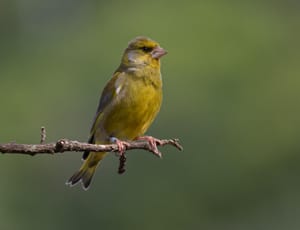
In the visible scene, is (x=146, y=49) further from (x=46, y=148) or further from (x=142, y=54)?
(x=46, y=148)

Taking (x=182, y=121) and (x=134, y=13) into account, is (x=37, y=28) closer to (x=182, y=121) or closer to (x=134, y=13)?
(x=134, y=13)

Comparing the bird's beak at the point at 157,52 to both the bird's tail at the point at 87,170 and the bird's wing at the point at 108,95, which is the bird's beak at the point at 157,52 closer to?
the bird's wing at the point at 108,95

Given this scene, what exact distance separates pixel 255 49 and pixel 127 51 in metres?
14.3

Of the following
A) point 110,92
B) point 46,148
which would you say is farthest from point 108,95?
point 46,148

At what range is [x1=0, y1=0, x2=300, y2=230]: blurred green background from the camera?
566 inches

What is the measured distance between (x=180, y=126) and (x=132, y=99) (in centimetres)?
828

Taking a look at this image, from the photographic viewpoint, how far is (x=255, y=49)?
21172mm

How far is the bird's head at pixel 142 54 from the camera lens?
6.92 meters

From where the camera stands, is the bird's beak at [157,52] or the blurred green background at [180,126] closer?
the bird's beak at [157,52]

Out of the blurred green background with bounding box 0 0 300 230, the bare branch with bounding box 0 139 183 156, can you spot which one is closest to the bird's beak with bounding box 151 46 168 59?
the bare branch with bounding box 0 139 183 156

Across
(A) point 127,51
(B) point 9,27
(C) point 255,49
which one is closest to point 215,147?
(C) point 255,49

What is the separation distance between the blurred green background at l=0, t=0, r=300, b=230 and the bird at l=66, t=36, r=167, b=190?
651cm

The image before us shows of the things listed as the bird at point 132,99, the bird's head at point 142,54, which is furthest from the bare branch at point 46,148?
the bird's head at point 142,54

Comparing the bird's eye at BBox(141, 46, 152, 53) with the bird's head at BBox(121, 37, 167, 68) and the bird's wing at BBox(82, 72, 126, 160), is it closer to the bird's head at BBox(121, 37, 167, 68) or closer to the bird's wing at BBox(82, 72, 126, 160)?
the bird's head at BBox(121, 37, 167, 68)
